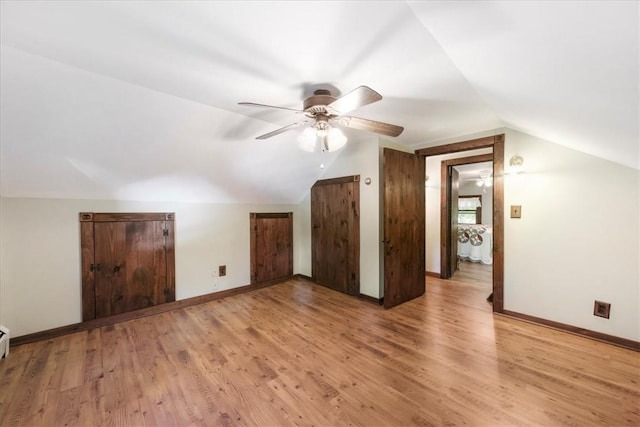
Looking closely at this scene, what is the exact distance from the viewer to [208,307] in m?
3.24

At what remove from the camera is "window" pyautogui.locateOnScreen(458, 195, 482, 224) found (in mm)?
8000

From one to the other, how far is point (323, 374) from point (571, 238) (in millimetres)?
2705

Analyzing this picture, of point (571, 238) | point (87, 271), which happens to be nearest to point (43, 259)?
point (87, 271)

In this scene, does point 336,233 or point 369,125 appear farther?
point 336,233

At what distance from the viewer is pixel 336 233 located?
12.5 ft

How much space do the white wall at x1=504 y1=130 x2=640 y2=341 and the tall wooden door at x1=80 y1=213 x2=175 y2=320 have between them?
4.14 metres

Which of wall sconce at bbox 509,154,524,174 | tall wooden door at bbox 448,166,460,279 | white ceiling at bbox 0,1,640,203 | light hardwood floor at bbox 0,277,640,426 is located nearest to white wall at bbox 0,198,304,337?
white ceiling at bbox 0,1,640,203

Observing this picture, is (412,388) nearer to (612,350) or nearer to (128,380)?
(612,350)

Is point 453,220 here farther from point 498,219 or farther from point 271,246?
point 271,246

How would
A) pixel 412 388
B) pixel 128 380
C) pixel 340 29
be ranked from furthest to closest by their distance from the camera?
pixel 128 380
pixel 412 388
pixel 340 29

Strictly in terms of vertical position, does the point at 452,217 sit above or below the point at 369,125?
below

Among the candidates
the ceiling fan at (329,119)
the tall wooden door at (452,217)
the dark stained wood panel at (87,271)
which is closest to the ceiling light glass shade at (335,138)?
the ceiling fan at (329,119)

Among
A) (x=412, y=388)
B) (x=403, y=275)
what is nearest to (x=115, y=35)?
(x=412, y=388)

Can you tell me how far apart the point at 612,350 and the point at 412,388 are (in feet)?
6.28
